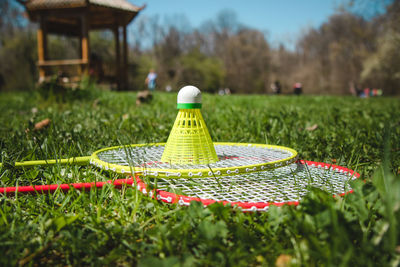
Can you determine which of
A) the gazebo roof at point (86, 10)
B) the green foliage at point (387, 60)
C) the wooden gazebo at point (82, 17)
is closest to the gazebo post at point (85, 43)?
the wooden gazebo at point (82, 17)

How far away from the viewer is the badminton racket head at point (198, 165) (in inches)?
56.0

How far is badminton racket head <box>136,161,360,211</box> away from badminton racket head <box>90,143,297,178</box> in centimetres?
6

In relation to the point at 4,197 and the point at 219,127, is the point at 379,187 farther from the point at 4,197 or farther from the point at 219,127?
the point at 219,127

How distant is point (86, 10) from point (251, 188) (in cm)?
1094

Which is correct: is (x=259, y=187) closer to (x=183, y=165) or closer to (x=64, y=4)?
(x=183, y=165)

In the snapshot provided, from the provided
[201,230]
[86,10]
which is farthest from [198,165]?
[86,10]

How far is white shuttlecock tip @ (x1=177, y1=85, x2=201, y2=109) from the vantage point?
75.2 inches

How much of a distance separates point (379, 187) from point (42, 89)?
552 cm

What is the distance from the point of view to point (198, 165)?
184 cm

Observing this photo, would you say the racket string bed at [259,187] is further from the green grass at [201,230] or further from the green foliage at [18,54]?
the green foliage at [18,54]

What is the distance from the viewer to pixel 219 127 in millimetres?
3287

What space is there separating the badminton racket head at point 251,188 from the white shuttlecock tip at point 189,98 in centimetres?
50

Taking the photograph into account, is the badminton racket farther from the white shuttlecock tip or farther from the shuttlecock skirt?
the white shuttlecock tip

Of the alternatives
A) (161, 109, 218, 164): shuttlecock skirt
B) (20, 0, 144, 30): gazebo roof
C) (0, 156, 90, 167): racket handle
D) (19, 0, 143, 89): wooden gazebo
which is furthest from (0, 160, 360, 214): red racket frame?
(20, 0, 144, 30): gazebo roof
